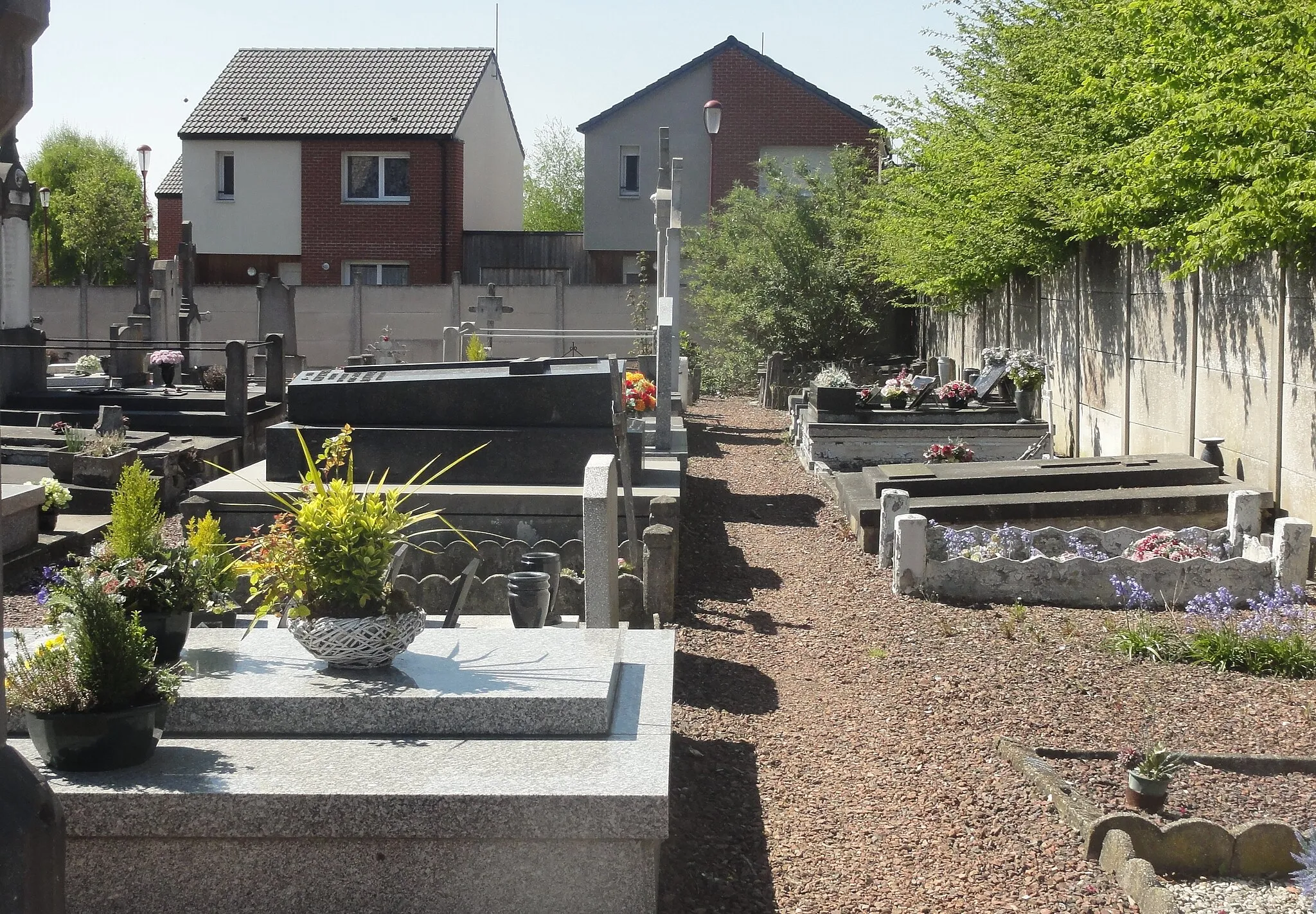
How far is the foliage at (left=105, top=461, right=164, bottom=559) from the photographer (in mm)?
5797

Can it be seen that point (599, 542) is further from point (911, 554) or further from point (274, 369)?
point (274, 369)

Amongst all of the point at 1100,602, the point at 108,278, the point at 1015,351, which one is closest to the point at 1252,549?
the point at 1100,602

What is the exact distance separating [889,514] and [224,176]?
1093 inches

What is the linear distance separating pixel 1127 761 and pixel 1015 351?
39.6 feet

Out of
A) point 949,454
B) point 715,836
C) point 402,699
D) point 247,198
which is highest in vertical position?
point 247,198

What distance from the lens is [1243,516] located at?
911 cm

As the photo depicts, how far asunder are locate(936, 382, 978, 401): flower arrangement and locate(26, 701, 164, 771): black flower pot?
1257cm

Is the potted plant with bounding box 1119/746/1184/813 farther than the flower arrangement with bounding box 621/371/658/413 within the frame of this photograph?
No

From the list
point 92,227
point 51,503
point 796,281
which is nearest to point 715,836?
point 51,503

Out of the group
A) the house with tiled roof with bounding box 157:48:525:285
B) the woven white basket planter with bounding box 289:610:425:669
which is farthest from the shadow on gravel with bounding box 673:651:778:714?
the house with tiled roof with bounding box 157:48:525:285

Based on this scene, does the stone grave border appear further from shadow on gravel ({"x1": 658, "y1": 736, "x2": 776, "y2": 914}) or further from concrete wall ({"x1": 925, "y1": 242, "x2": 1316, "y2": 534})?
concrete wall ({"x1": 925, "y1": 242, "x2": 1316, "y2": 534})

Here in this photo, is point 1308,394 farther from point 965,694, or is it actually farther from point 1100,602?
point 965,694

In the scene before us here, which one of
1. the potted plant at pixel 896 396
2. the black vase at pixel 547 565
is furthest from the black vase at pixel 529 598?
the potted plant at pixel 896 396

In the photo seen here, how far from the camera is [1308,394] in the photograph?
9.31 m
